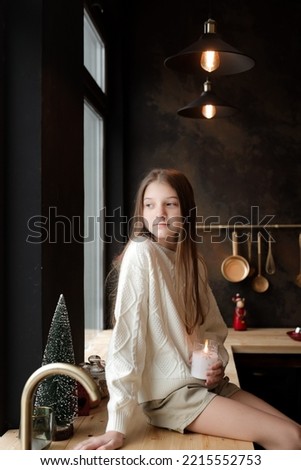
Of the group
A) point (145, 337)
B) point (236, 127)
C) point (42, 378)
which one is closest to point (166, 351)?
point (145, 337)

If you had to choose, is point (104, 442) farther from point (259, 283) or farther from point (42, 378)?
point (259, 283)

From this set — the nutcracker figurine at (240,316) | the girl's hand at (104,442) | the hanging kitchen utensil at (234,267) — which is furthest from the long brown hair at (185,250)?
the hanging kitchen utensil at (234,267)

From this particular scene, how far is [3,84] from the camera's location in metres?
1.67

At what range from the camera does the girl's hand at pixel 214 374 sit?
163cm

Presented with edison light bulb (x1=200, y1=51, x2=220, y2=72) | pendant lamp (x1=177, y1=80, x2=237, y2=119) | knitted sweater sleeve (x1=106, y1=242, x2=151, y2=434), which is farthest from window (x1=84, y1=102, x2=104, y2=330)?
knitted sweater sleeve (x1=106, y1=242, x2=151, y2=434)

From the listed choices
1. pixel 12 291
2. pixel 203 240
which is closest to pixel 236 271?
pixel 203 240

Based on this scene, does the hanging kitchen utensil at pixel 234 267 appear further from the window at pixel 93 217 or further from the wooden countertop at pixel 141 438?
the wooden countertop at pixel 141 438

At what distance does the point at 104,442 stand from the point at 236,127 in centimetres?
277

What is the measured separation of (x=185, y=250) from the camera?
71.4 inches

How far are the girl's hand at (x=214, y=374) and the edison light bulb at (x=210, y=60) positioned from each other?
3.70 feet

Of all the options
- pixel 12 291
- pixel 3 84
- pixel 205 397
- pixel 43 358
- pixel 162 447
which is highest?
pixel 3 84

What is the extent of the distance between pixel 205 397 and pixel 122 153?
7.86 ft

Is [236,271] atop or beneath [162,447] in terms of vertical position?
atop
